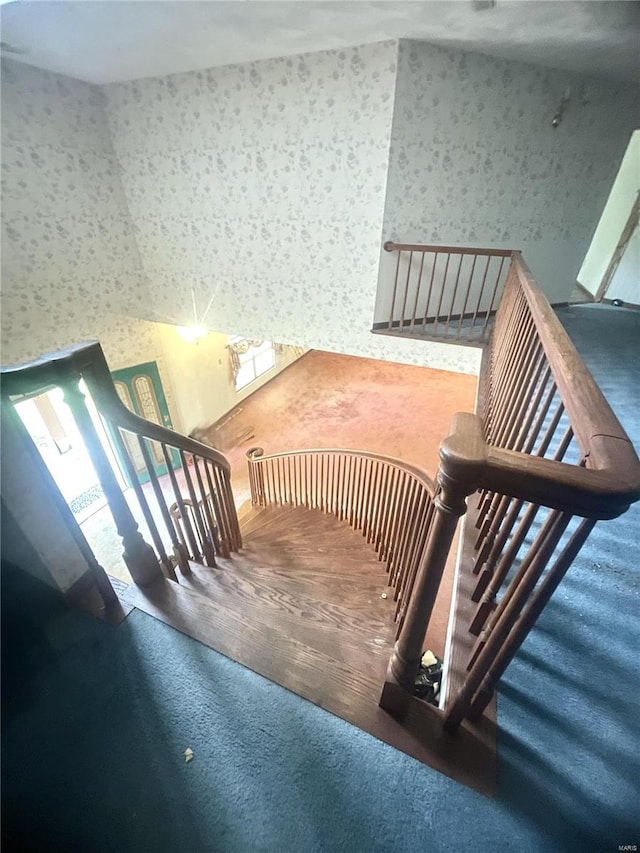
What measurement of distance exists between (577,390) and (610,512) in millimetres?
318

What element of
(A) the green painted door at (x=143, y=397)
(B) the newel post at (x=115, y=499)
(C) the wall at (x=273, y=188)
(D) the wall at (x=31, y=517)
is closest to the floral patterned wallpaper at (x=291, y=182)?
(C) the wall at (x=273, y=188)

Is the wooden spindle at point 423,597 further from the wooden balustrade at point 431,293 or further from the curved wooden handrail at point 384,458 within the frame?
the wooden balustrade at point 431,293

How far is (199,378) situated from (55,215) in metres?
2.80

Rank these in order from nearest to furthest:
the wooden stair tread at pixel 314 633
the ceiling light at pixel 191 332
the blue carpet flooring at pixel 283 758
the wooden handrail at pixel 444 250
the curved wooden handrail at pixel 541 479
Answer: the curved wooden handrail at pixel 541 479 < the blue carpet flooring at pixel 283 758 < the wooden stair tread at pixel 314 633 < the wooden handrail at pixel 444 250 < the ceiling light at pixel 191 332

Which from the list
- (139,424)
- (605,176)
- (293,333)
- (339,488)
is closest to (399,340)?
(293,333)

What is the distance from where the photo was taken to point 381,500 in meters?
2.67

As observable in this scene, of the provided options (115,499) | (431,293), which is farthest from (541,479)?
(431,293)

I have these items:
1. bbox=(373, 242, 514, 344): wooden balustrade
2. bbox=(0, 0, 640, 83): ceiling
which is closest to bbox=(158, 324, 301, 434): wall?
bbox=(0, 0, 640, 83): ceiling

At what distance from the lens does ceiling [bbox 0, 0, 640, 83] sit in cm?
214

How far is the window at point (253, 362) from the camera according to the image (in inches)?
274

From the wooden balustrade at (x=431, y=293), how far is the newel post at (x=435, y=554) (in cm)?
310

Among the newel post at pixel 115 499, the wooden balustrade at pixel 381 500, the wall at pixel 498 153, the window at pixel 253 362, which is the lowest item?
the window at pixel 253 362

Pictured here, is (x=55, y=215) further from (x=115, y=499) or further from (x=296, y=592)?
(x=296, y=592)

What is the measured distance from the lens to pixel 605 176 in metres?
4.12
